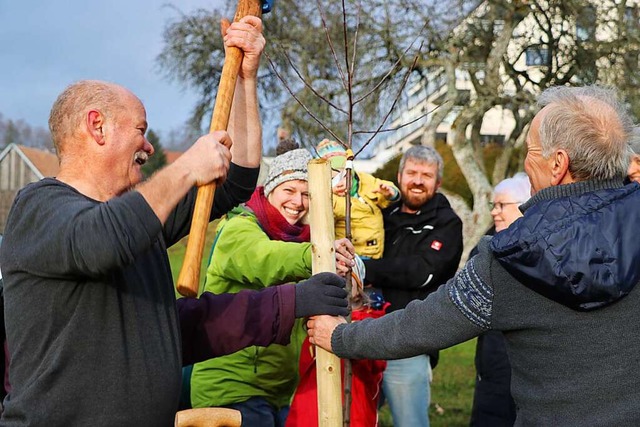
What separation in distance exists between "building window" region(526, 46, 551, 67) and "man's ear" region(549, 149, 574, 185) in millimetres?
18762

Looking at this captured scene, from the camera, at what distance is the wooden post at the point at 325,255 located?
3158mm

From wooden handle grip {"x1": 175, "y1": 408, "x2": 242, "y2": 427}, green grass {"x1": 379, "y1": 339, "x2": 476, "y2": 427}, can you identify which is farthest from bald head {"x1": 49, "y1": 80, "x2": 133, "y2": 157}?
green grass {"x1": 379, "y1": 339, "x2": 476, "y2": 427}

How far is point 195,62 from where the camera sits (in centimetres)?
2634

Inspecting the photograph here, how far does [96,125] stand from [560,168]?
1.51 metres

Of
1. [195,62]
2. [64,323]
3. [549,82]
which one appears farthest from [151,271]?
[195,62]

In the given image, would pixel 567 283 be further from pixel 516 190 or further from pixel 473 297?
pixel 516 190

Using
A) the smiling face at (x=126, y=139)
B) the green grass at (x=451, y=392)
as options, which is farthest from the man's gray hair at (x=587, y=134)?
the green grass at (x=451, y=392)

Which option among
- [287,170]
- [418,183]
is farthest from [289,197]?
[418,183]

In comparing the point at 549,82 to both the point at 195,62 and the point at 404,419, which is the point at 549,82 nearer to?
the point at 195,62

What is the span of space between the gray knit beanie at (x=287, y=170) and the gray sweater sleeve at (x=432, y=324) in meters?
1.35

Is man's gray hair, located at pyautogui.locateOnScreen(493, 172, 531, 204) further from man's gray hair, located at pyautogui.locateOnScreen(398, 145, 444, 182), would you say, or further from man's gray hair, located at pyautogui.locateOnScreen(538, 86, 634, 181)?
man's gray hair, located at pyautogui.locateOnScreen(538, 86, 634, 181)

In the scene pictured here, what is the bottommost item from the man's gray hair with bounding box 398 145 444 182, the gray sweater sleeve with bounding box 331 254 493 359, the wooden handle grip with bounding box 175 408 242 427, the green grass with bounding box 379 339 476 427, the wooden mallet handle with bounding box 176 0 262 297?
the green grass with bounding box 379 339 476 427

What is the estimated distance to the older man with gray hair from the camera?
2.38 m

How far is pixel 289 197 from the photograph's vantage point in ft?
13.8
